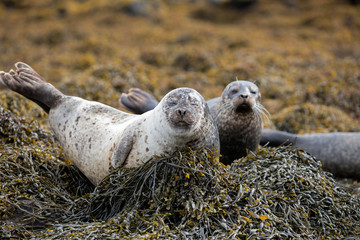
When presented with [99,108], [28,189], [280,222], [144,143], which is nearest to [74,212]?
[28,189]

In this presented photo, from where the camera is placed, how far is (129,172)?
3.55 metres

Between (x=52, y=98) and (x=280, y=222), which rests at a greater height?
(x=52, y=98)

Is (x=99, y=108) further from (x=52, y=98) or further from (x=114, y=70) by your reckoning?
(x=114, y=70)

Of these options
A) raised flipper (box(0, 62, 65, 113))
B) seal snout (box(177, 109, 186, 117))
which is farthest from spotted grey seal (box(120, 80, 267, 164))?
raised flipper (box(0, 62, 65, 113))

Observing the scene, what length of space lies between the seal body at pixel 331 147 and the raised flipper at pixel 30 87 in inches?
101

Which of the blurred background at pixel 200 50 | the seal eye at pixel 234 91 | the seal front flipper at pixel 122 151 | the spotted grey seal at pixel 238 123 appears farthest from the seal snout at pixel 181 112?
the blurred background at pixel 200 50

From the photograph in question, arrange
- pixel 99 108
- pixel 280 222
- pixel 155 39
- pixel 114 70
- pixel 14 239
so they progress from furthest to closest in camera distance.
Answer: pixel 155 39
pixel 114 70
pixel 99 108
pixel 280 222
pixel 14 239

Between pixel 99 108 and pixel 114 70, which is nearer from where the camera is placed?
pixel 99 108

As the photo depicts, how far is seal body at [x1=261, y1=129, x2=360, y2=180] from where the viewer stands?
5578 mm

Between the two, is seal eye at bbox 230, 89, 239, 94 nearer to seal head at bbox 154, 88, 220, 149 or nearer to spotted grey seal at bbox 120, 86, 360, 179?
spotted grey seal at bbox 120, 86, 360, 179

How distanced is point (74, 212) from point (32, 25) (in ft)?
48.0

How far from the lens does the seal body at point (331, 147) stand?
18.3 feet

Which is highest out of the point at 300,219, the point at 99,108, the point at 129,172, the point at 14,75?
the point at 14,75

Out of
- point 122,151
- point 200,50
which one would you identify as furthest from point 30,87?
point 200,50
